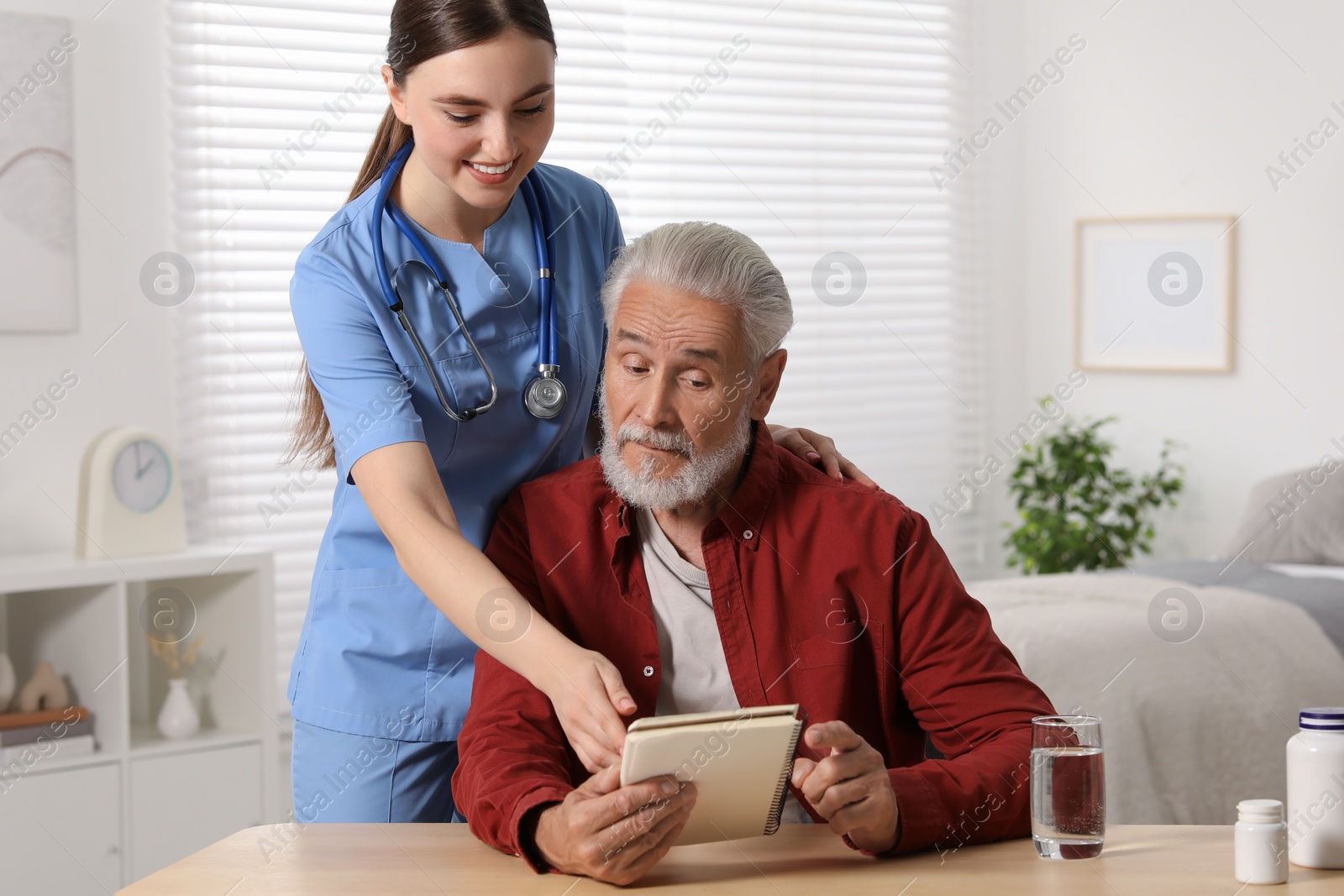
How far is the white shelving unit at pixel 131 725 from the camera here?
10.3 ft

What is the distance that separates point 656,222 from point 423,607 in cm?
306

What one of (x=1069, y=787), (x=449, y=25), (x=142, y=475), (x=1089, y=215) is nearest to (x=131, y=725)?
(x=142, y=475)

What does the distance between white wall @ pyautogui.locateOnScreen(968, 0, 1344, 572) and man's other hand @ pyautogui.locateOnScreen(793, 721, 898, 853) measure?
151 inches

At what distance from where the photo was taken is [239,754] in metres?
3.43

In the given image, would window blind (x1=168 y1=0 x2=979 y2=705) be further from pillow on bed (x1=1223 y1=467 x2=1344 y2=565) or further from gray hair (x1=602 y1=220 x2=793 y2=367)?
gray hair (x1=602 y1=220 x2=793 y2=367)

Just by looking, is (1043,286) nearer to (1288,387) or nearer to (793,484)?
(1288,387)

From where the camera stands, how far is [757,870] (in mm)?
1357

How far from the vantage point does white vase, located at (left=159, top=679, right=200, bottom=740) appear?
11.2ft

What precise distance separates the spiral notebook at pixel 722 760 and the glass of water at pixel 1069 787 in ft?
0.89

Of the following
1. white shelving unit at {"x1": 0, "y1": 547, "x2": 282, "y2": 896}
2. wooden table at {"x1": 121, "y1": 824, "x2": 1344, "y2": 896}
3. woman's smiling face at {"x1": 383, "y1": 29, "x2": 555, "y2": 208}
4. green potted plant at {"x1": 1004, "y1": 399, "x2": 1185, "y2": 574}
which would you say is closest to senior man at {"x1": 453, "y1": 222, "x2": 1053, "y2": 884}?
wooden table at {"x1": 121, "y1": 824, "x2": 1344, "y2": 896}

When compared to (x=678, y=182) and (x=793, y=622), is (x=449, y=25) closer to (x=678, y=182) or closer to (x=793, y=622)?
(x=793, y=622)

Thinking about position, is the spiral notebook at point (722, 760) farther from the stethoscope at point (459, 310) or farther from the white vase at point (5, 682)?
the white vase at point (5, 682)

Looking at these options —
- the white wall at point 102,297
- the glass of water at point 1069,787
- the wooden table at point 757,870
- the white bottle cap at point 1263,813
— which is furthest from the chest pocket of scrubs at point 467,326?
the white wall at point 102,297

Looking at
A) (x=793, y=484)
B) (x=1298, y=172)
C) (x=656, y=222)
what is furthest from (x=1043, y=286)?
(x=793, y=484)
